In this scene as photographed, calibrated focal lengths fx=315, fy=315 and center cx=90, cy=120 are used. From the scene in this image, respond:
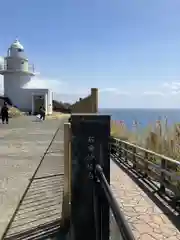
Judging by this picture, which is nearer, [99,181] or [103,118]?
[99,181]

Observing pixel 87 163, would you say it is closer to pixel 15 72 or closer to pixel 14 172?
pixel 14 172

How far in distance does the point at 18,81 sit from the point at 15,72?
4.13 ft

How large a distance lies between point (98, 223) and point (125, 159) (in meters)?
7.63

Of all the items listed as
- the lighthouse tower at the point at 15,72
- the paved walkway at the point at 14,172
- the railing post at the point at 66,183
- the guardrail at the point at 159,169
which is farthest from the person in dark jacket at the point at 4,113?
the railing post at the point at 66,183

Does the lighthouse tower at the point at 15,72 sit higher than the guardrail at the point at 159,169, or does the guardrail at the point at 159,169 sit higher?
the lighthouse tower at the point at 15,72

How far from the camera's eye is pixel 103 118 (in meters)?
2.58

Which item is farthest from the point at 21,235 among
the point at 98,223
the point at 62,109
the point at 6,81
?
the point at 62,109

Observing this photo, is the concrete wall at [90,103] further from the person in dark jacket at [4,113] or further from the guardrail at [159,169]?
the person in dark jacket at [4,113]

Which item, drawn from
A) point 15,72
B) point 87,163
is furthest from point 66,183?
point 15,72

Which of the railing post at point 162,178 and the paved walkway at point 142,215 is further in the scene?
the railing post at point 162,178

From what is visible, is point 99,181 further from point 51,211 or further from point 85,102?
point 85,102

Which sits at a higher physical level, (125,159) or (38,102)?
(38,102)

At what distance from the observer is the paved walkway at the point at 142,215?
4.20 m

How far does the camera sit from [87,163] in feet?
8.27
